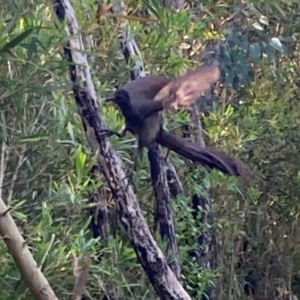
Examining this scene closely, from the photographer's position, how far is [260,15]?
2834mm

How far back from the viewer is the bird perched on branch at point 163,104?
1650mm

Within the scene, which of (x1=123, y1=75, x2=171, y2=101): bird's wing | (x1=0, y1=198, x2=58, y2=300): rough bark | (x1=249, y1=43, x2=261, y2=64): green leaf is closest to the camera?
(x1=0, y1=198, x2=58, y2=300): rough bark

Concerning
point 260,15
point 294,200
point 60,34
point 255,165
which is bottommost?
point 294,200

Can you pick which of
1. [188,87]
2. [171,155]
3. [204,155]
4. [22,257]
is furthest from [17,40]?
[171,155]

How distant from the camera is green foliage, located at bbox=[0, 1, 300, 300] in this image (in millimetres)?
1532

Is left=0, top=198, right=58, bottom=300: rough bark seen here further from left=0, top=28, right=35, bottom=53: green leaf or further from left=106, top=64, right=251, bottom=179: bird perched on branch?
left=106, top=64, right=251, bottom=179: bird perched on branch

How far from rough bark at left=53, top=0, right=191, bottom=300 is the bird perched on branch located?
50 millimetres

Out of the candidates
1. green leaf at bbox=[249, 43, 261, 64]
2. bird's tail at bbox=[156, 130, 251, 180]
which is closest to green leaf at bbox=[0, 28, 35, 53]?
bird's tail at bbox=[156, 130, 251, 180]

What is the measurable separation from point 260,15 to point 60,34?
1504mm

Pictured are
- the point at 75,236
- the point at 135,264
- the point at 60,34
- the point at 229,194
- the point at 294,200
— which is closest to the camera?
the point at 60,34

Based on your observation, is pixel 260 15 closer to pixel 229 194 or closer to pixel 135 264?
pixel 229 194

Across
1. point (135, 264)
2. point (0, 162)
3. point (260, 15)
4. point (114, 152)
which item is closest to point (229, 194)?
point (260, 15)

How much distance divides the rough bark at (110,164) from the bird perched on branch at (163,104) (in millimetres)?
50

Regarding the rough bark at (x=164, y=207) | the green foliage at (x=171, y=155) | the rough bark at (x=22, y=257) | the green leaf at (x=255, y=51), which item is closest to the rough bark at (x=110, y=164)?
the green foliage at (x=171, y=155)
